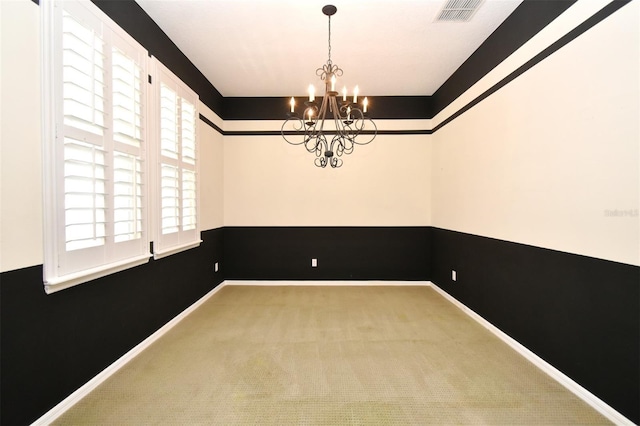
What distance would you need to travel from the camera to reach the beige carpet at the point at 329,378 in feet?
5.92

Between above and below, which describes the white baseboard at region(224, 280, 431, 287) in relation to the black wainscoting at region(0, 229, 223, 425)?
below

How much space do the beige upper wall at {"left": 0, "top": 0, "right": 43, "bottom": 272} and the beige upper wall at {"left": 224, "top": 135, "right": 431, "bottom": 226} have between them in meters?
3.18

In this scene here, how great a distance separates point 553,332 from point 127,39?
421 centimetres

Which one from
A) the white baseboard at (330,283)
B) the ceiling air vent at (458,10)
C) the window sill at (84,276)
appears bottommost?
the white baseboard at (330,283)

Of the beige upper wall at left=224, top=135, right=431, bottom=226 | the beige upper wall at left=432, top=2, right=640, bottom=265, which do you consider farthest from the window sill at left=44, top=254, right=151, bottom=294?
the beige upper wall at left=432, top=2, right=640, bottom=265

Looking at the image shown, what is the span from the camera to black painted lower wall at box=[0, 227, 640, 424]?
5.31ft

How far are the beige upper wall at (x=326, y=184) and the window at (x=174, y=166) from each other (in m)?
1.18

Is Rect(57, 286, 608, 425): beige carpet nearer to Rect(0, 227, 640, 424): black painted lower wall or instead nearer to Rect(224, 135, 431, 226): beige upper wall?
Rect(0, 227, 640, 424): black painted lower wall

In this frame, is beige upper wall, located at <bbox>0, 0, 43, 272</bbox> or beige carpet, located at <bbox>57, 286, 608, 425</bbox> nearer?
beige upper wall, located at <bbox>0, 0, 43, 272</bbox>

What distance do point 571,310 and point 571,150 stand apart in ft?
3.84

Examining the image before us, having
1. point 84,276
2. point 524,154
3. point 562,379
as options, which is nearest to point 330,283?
point 562,379

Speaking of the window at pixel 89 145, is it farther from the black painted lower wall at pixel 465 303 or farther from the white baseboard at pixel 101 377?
the white baseboard at pixel 101 377

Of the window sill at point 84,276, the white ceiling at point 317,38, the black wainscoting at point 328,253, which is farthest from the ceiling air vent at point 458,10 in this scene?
the window sill at point 84,276

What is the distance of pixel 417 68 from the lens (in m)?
3.76
